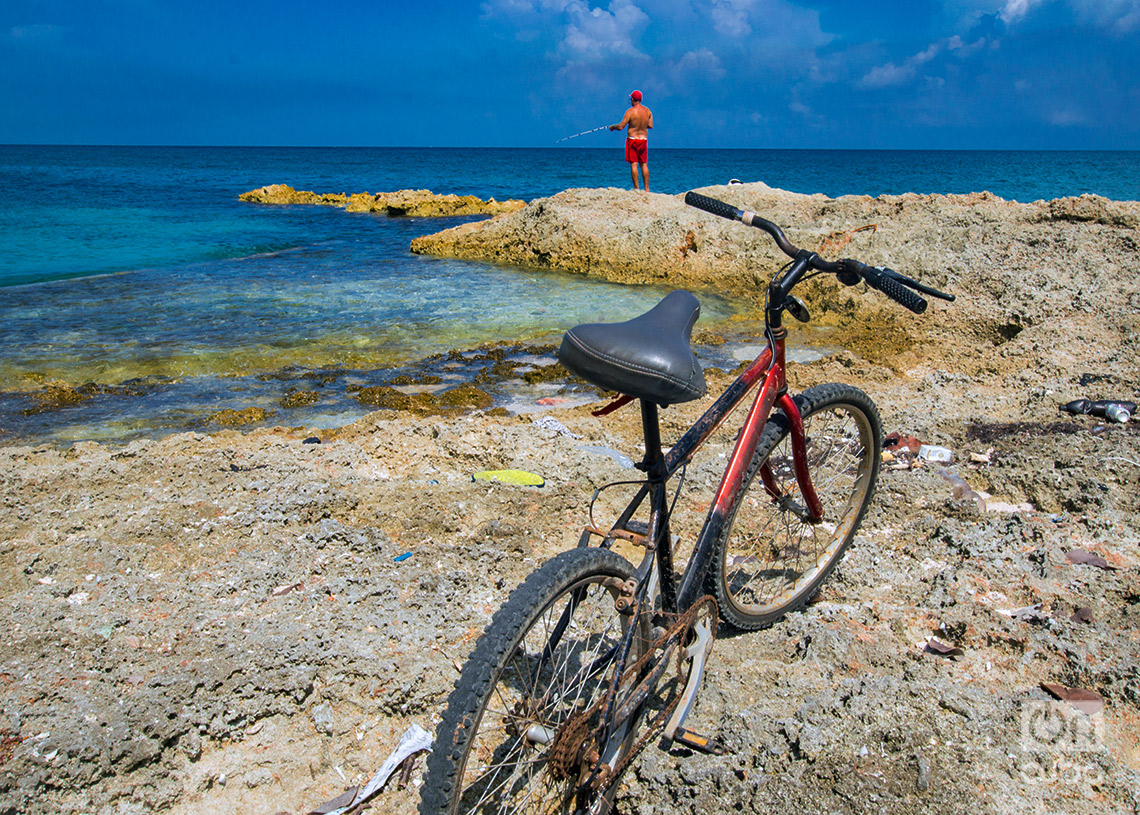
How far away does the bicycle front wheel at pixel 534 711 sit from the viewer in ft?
5.38

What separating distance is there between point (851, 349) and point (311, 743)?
24.7 ft

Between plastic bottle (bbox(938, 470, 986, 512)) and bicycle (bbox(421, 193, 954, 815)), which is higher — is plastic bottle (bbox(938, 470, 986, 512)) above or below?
below

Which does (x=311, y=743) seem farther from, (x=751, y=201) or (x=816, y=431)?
(x=751, y=201)

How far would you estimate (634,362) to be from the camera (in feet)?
6.28

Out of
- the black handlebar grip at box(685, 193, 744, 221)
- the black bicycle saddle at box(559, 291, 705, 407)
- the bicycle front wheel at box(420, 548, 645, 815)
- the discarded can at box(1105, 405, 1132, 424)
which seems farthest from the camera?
the discarded can at box(1105, 405, 1132, 424)

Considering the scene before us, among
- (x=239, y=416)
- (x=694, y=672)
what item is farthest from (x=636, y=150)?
Answer: (x=694, y=672)

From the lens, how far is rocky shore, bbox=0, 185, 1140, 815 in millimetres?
2217

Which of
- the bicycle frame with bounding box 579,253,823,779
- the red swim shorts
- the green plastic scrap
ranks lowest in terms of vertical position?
the green plastic scrap

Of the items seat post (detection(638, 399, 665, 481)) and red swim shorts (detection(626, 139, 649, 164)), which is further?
red swim shorts (detection(626, 139, 649, 164))

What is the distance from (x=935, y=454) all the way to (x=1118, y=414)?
144 cm

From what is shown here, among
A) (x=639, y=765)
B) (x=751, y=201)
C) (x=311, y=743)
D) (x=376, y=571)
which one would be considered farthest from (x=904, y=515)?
(x=751, y=201)

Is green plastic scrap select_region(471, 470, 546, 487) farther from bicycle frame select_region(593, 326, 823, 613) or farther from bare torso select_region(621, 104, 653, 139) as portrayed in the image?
bare torso select_region(621, 104, 653, 139)

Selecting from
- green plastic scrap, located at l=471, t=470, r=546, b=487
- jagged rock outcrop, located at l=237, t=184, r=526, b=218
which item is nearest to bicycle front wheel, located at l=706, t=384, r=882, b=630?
green plastic scrap, located at l=471, t=470, r=546, b=487
